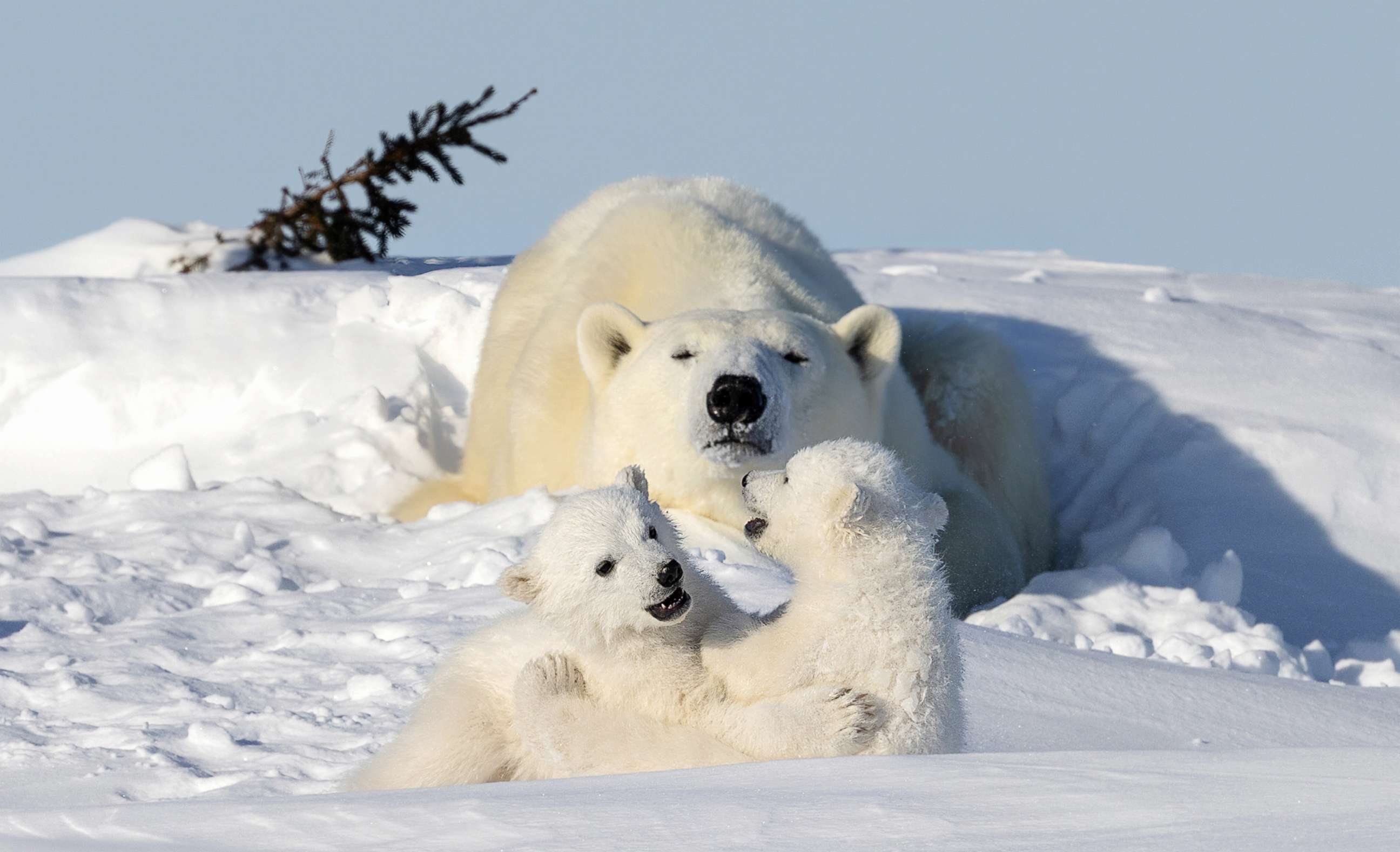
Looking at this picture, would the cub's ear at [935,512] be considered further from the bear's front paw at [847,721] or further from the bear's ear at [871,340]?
the bear's ear at [871,340]

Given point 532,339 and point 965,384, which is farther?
point 965,384

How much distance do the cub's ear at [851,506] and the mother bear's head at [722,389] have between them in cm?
192

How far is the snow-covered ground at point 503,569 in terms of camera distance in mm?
2145

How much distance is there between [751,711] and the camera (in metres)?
2.72

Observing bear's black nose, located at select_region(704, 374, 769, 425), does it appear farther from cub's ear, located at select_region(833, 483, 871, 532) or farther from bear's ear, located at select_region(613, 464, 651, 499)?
cub's ear, located at select_region(833, 483, 871, 532)

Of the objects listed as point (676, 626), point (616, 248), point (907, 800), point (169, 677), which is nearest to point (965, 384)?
point (616, 248)

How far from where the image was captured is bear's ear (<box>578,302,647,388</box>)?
209 inches

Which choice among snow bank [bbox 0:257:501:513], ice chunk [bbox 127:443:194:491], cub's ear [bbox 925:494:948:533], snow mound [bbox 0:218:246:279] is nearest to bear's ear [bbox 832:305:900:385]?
snow bank [bbox 0:257:501:513]

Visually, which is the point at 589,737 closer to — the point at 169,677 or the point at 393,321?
the point at 169,677

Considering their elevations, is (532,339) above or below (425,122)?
below

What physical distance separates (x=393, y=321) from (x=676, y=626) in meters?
5.53

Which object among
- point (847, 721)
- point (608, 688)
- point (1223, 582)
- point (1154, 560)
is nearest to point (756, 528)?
point (608, 688)

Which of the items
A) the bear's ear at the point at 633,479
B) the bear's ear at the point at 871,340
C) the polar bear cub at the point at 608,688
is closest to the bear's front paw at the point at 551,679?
the polar bear cub at the point at 608,688

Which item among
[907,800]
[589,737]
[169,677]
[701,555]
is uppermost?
[907,800]
